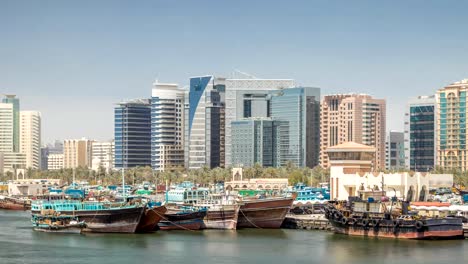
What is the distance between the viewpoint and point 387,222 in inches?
2717

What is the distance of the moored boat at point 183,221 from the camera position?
257 feet

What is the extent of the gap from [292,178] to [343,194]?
51.9 m

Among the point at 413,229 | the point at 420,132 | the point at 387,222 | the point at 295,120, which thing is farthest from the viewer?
the point at 295,120

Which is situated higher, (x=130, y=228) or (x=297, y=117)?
(x=297, y=117)

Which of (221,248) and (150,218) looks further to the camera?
(150,218)

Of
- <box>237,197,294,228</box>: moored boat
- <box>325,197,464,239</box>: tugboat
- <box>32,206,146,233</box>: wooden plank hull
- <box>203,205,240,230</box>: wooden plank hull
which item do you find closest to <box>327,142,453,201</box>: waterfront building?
<box>237,197,294,228</box>: moored boat

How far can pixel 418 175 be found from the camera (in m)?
91.7

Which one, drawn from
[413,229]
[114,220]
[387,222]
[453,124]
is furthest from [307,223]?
[453,124]

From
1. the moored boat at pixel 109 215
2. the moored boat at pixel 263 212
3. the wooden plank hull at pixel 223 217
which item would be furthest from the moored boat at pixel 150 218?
the moored boat at pixel 263 212

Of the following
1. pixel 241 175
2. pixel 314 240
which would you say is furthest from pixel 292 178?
pixel 314 240

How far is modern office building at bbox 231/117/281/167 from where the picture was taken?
646 ft

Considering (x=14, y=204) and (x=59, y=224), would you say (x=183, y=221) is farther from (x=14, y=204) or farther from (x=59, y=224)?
(x=14, y=204)

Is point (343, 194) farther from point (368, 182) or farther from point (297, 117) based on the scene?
point (297, 117)

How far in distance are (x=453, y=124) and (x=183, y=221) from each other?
9719 centimetres
